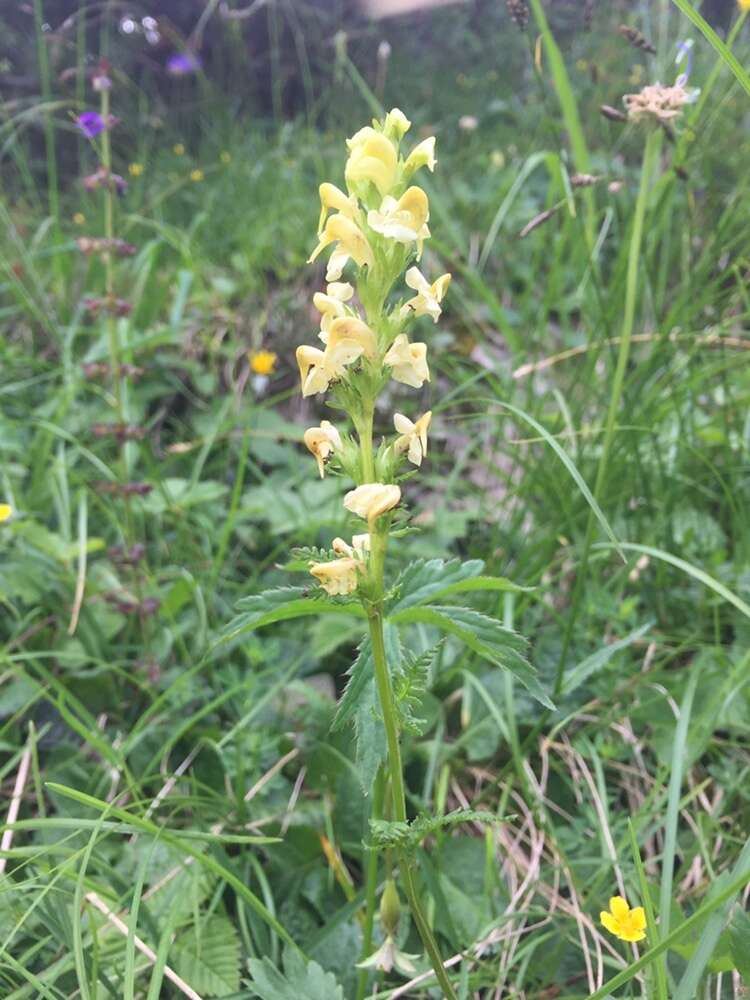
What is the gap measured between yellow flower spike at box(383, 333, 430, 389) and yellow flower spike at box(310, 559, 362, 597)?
21 centimetres

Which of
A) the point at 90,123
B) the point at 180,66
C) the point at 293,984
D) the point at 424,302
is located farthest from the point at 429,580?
the point at 180,66

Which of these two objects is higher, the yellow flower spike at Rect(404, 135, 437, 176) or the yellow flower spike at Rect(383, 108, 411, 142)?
the yellow flower spike at Rect(383, 108, 411, 142)

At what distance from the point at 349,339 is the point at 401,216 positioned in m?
0.14

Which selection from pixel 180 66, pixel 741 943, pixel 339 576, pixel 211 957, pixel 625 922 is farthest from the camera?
pixel 180 66

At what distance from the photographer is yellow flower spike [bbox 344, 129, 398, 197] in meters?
0.84

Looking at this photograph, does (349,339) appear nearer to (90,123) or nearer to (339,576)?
(339,576)

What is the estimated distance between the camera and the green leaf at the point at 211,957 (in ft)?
3.90

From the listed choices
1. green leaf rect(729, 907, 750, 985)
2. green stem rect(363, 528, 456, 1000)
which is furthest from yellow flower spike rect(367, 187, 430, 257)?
green leaf rect(729, 907, 750, 985)

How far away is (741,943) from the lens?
935 mm

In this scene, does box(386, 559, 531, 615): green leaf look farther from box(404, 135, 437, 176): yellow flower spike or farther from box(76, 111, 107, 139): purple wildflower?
box(76, 111, 107, 139): purple wildflower

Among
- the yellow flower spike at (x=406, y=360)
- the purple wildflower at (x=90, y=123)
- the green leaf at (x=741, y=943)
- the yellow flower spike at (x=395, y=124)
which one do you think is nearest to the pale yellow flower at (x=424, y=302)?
the yellow flower spike at (x=406, y=360)

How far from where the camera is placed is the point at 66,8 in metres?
4.46

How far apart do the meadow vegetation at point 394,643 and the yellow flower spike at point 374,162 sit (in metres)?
0.03

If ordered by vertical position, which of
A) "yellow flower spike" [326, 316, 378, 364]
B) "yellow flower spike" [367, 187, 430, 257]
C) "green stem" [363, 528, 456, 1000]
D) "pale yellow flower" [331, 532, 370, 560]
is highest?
"yellow flower spike" [367, 187, 430, 257]
